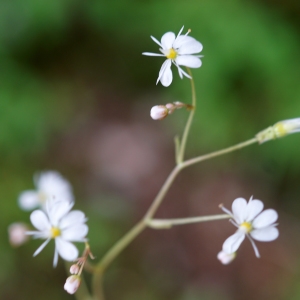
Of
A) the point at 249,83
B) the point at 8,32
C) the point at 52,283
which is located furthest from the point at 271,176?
the point at 8,32

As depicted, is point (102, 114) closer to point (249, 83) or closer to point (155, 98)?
point (155, 98)

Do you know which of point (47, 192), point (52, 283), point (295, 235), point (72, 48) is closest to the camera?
point (47, 192)

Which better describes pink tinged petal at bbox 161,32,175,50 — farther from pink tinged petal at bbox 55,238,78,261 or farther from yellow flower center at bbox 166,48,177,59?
pink tinged petal at bbox 55,238,78,261

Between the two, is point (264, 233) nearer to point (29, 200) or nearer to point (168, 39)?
point (168, 39)

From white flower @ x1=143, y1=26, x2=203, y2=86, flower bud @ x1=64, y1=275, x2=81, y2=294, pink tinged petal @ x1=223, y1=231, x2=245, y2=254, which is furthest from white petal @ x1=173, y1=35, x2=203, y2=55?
flower bud @ x1=64, y1=275, x2=81, y2=294

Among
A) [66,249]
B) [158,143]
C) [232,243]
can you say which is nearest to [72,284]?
[66,249]

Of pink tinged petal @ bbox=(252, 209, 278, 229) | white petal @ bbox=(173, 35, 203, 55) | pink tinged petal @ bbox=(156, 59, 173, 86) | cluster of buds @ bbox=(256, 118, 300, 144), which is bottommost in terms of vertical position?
pink tinged petal @ bbox=(252, 209, 278, 229)
